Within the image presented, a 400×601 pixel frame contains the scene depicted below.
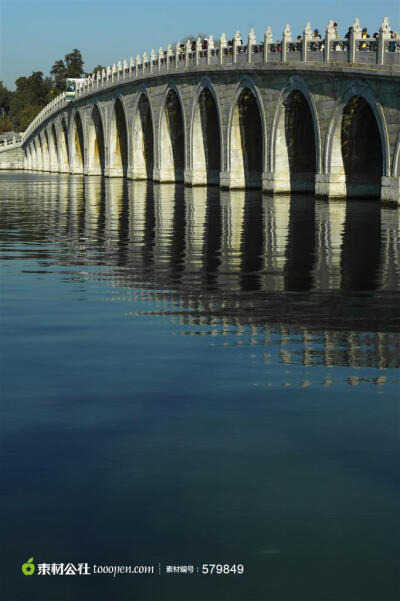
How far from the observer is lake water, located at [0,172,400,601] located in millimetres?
5527

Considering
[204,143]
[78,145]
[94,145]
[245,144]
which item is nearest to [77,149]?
[78,145]

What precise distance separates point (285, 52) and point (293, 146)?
4.72 m

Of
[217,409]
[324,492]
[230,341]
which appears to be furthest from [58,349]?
[324,492]

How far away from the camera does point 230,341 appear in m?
11.5

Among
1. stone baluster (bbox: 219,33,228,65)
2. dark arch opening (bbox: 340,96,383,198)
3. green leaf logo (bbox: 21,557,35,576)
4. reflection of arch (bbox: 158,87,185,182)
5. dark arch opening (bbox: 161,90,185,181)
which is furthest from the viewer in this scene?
reflection of arch (bbox: 158,87,185,182)

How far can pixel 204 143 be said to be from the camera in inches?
2323

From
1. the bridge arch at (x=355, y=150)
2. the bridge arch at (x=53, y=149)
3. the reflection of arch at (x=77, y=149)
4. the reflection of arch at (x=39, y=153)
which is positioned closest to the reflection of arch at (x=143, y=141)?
the reflection of arch at (x=77, y=149)

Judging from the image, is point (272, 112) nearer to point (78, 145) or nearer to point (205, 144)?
point (205, 144)

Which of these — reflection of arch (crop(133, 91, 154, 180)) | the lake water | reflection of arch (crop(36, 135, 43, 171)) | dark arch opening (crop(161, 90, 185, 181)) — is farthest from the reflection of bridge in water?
reflection of arch (crop(36, 135, 43, 171))

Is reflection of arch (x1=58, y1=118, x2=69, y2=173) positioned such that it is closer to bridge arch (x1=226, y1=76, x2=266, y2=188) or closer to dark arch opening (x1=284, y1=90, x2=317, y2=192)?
bridge arch (x1=226, y1=76, x2=266, y2=188)

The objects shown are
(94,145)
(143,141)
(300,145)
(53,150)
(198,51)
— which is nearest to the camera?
(300,145)

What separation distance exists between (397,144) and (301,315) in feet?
77.0

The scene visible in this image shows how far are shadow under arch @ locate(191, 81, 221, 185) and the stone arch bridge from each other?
0.06 metres

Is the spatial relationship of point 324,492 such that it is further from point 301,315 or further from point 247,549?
point 301,315
